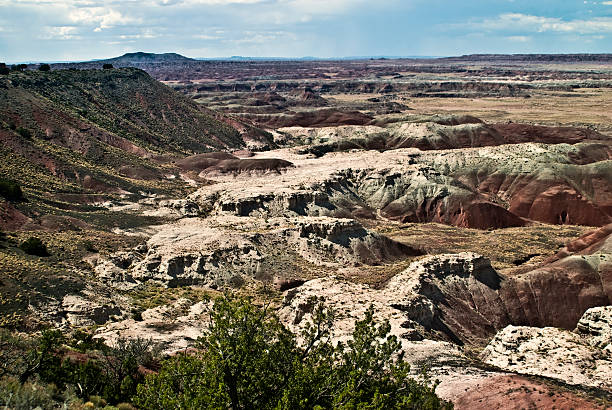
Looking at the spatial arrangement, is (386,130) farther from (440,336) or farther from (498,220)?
(440,336)

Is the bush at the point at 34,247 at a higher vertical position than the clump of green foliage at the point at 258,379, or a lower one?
lower

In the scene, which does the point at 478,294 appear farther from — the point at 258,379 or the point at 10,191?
the point at 10,191

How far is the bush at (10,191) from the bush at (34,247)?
14138 millimetres

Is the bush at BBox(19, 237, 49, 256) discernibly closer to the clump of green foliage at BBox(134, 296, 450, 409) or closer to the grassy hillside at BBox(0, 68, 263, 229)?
the grassy hillside at BBox(0, 68, 263, 229)

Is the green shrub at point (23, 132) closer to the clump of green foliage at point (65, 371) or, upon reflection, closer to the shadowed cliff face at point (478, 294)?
the shadowed cliff face at point (478, 294)

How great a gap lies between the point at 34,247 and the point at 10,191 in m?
16.3

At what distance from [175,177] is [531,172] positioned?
55.6 metres

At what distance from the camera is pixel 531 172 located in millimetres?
82562

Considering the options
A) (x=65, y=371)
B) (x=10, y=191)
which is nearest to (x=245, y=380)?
(x=65, y=371)

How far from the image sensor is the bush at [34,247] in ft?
135

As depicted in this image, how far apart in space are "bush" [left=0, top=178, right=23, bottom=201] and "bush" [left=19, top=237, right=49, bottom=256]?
14.1 m

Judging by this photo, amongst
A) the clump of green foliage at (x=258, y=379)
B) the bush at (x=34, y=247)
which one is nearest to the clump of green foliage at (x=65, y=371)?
the clump of green foliage at (x=258, y=379)

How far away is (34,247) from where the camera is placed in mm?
41562

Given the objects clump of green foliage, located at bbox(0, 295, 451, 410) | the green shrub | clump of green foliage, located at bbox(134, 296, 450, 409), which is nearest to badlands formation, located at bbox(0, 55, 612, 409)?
the green shrub
